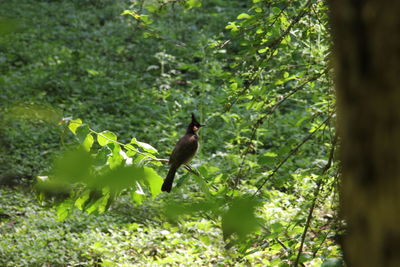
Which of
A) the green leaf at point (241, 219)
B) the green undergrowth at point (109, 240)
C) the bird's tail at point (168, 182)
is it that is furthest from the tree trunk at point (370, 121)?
the green undergrowth at point (109, 240)

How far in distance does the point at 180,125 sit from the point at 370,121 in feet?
26.3

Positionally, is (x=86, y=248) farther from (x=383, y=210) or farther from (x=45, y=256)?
(x=383, y=210)

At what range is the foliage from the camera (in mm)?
1762

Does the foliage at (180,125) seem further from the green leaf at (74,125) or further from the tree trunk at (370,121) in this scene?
the tree trunk at (370,121)

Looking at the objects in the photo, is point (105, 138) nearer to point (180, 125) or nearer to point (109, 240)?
point (109, 240)

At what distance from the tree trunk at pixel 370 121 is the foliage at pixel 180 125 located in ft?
1.05

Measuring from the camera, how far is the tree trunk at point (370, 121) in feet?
2.41

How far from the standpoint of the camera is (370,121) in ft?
2.49

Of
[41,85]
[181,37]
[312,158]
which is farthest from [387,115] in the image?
[181,37]

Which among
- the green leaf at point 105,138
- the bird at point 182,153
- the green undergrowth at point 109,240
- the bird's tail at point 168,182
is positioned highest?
the green leaf at point 105,138

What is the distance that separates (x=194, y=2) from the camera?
3104 millimetres

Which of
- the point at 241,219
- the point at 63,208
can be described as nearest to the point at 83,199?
the point at 63,208

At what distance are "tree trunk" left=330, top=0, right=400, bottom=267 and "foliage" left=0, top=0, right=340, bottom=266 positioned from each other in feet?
1.05

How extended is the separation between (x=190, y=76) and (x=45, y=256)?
21.5 ft
